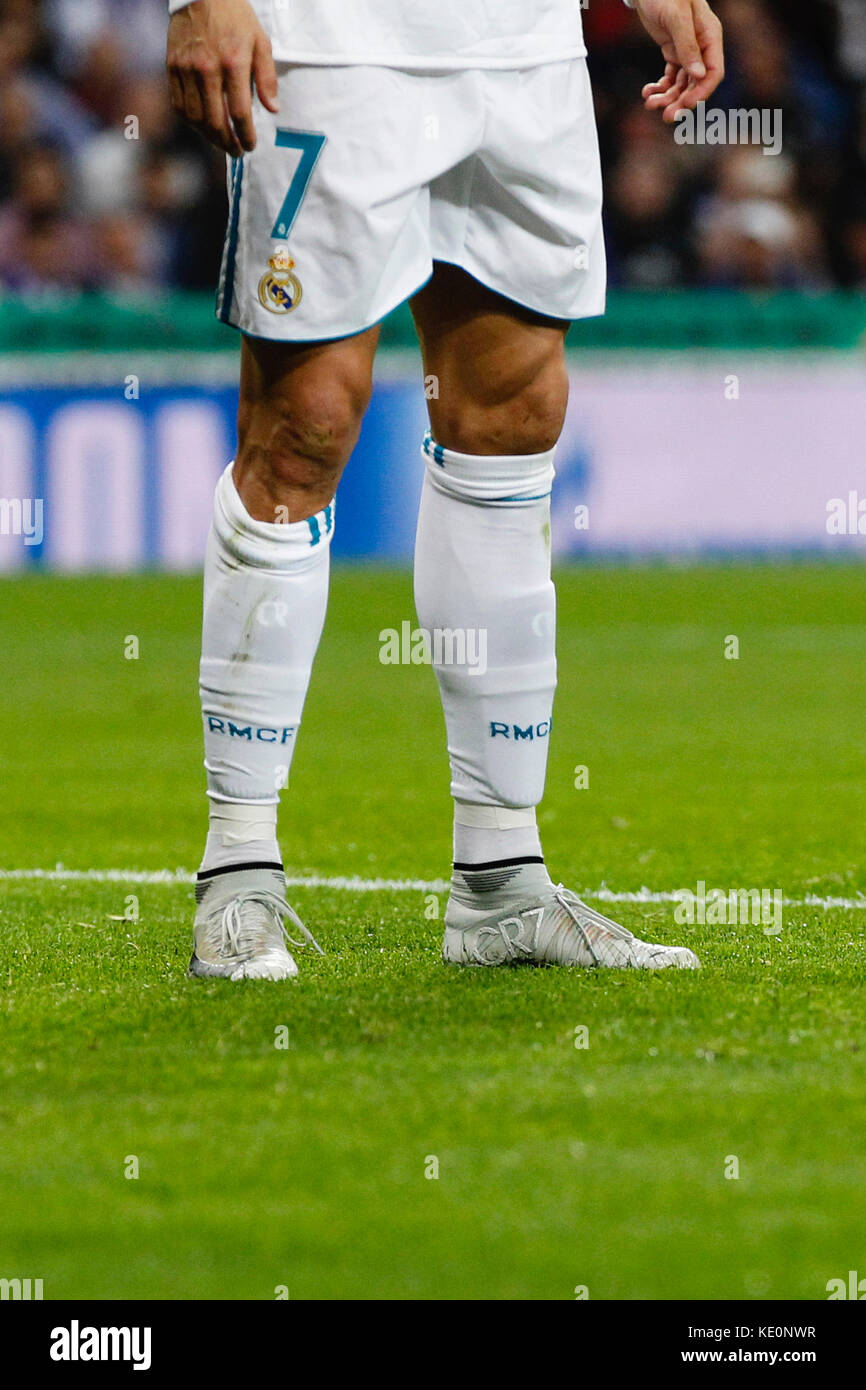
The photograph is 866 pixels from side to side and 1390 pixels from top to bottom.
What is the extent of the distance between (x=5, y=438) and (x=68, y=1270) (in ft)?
26.7

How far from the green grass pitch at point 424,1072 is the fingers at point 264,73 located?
1040mm

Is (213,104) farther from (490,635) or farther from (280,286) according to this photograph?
(490,635)

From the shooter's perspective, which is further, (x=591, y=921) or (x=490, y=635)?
(x=490, y=635)

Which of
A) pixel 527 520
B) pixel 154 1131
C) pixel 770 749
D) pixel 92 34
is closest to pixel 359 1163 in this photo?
pixel 154 1131

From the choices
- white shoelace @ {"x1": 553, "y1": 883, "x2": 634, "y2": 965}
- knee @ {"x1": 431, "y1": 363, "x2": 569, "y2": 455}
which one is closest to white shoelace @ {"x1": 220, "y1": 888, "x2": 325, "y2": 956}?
white shoelace @ {"x1": 553, "y1": 883, "x2": 634, "y2": 965}

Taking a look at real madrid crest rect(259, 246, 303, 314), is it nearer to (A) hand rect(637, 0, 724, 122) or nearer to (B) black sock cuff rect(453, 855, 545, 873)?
(A) hand rect(637, 0, 724, 122)

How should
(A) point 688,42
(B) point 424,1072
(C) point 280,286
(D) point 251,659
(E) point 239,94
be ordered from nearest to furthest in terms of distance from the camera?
1. (B) point 424,1072
2. (E) point 239,94
3. (C) point 280,286
4. (D) point 251,659
5. (A) point 688,42

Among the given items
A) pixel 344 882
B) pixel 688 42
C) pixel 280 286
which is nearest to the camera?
pixel 280 286

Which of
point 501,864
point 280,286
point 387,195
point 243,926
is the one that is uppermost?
point 387,195

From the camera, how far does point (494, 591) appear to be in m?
2.88

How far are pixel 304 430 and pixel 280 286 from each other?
175 millimetres

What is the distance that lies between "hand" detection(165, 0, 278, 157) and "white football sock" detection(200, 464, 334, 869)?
17.7 inches

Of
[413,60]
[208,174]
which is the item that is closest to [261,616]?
[413,60]

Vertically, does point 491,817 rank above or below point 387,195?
below
